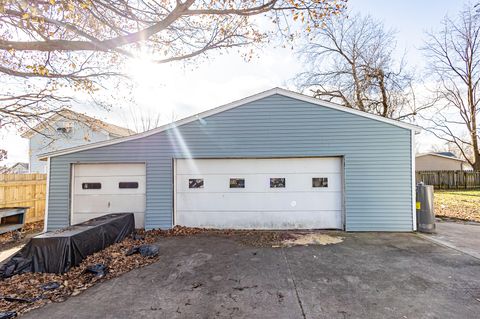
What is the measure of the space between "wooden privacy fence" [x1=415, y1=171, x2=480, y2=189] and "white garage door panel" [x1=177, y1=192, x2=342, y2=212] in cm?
1486

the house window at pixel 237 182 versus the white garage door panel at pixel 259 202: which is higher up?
the house window at pixel 237 182

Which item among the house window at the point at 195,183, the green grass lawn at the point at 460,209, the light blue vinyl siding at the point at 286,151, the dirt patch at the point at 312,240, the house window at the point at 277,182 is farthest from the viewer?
the green grass lawn at the point at 460,209

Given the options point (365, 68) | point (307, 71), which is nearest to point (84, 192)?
point (307, 71)

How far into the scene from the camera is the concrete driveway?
286 cm

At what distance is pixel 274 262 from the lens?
431 cm

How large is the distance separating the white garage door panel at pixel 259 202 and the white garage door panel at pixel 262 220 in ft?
0.48

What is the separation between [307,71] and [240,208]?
11678 millimetres

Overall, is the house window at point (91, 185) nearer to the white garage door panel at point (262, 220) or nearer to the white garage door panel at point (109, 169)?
the white garage door panel at point (109, 169)

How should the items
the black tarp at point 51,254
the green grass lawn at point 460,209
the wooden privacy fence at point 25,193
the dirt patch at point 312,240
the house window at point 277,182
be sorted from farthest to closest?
the green grass lawn at point 460,209, the wooden privacy fence at point 25,193, the house window at point 277,182, the dirt patch at point 312,240, the black tarp at point 51,254

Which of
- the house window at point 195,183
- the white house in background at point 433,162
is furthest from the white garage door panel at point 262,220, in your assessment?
the white house in background at point 433,162

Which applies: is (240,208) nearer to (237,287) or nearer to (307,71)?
(237,287)

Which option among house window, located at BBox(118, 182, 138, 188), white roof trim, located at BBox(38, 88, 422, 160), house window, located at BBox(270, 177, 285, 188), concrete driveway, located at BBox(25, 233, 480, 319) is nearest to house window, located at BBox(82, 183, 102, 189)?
house window, located at BBox(118, 182, 138, 188)

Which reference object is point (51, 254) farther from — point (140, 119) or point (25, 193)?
point (140, 119)

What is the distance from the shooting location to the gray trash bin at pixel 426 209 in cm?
613
